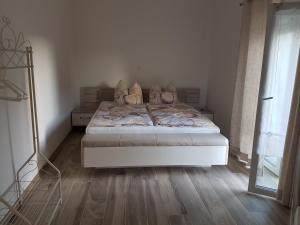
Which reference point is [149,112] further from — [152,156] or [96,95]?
[96,95]

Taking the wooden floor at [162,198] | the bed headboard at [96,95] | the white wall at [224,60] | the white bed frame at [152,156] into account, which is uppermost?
the white wall at [224,60]

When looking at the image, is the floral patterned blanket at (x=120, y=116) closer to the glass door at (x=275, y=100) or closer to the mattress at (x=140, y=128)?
the mattress at (x=140, y=128)

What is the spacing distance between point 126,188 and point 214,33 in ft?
11.1

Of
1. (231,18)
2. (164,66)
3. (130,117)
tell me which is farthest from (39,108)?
(231,18)

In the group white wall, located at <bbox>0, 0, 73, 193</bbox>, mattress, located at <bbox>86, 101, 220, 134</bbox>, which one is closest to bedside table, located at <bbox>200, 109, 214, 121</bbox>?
mattress, located at <bbox>86, 101, 220, 134</bbox>

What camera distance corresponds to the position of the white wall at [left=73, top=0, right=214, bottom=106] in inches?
189

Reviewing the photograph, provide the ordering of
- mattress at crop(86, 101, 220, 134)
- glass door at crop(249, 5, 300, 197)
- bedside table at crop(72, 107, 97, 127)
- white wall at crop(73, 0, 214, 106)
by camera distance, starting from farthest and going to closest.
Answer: white wall at crop(73, 0, 214, 106) → bedside table at crop(72, 107, 97, 127) → mattress at crop(86, 101, 220, 134) → glass door at crop(249, 5, 300, 197)

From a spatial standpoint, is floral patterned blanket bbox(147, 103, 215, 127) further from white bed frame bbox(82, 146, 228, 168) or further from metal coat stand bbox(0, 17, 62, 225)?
metal coat stand bbox(0, 17, 62, 225)

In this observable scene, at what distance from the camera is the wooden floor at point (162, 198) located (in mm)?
2279

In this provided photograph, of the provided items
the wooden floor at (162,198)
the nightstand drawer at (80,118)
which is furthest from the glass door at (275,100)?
the nightstand drawer at (80,118)

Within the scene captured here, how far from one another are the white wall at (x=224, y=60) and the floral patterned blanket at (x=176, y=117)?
711 millimetres

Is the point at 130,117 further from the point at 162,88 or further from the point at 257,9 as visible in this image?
the point at 257,9

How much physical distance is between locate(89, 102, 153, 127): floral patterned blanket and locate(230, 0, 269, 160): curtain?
124cm

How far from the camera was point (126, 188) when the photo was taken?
110 inches
